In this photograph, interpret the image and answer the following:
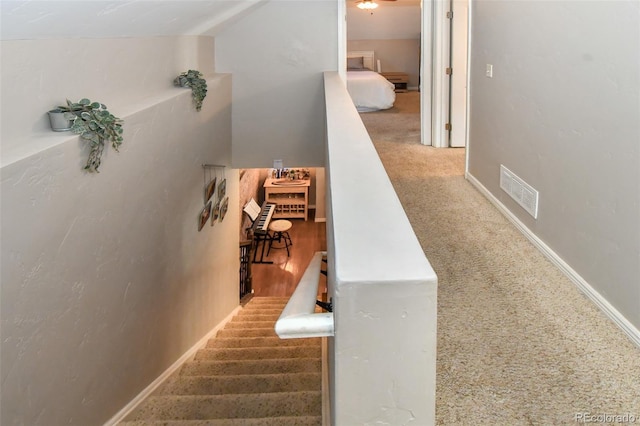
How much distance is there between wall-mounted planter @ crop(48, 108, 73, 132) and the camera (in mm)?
2490

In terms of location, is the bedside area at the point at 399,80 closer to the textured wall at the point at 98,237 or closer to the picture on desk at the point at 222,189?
the picture on desk at the point at 222,189

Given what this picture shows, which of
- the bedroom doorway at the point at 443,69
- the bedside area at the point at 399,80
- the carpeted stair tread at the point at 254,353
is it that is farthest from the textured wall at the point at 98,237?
the bedside area at the point at 399,80

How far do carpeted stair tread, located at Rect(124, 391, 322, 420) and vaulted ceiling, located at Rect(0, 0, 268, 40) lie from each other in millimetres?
2129

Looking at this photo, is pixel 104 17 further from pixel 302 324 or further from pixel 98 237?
pixel 302 324

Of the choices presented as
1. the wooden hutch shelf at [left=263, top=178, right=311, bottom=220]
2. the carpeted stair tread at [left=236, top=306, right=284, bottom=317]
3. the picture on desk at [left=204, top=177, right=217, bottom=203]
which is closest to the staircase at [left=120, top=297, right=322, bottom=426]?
the carpeted stair tread at [left=236, top=306, right=284, bottom=317]

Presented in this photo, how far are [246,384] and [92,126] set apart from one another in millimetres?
1989

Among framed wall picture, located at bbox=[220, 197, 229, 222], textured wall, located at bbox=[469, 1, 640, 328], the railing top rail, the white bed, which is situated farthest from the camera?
the white bed

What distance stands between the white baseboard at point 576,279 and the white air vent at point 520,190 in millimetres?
113

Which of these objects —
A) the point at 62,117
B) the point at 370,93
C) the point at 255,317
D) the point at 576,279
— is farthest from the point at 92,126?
the point at 370,93

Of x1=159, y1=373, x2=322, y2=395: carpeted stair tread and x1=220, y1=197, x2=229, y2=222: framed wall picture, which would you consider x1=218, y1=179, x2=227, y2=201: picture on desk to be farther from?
x1=159, y1=373, x2=322, y2=395: carpeted stair tread

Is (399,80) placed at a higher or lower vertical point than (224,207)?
higher

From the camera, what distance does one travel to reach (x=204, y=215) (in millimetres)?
4730

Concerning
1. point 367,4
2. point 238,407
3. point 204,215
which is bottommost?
point 238,407

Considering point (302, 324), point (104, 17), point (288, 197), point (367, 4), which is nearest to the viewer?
point (302, 324)
